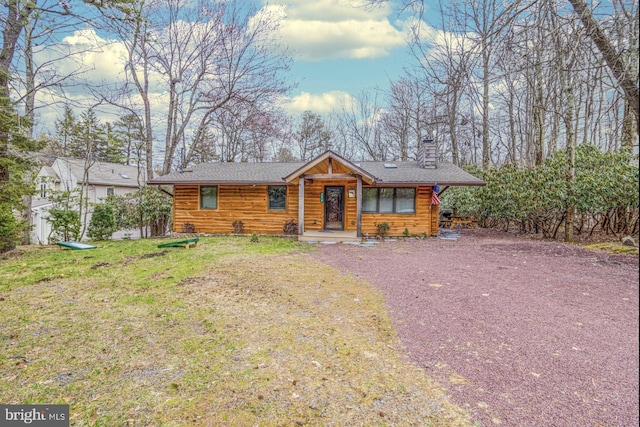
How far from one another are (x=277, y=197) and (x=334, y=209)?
270 centimetres

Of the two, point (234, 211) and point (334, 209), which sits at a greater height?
point (334, 209)

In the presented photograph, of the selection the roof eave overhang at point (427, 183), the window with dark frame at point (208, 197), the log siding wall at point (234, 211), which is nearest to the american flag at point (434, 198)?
the roof eave overhang at point (427, 183)

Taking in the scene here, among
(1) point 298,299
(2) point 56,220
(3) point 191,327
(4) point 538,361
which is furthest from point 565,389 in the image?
(2) point 56,220

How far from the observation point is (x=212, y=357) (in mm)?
3131

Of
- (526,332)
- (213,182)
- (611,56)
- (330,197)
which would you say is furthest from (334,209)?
(611,56)

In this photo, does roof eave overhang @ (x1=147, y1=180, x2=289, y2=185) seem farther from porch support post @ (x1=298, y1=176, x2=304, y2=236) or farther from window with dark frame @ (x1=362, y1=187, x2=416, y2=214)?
window with dark frame @ (x1=362, y1=187, x2=416, y2=214)

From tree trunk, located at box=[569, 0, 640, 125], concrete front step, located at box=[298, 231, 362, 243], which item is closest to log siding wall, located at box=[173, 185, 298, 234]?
concrete front step, located at box=[298, 231, 362, 243]

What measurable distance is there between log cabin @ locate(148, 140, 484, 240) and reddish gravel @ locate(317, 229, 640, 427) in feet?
15.6

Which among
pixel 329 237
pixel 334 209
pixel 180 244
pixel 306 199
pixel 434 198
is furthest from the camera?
pixel 334 209

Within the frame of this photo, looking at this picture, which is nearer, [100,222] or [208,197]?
[100,222]

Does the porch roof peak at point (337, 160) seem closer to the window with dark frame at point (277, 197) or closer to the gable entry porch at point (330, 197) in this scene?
the gable entry porch at point (330, 197)

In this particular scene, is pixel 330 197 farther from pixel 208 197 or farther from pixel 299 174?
pixel 208 197

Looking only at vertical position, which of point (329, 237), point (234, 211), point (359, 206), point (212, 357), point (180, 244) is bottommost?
point (212, 357)

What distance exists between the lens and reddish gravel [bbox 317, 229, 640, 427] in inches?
89.0
